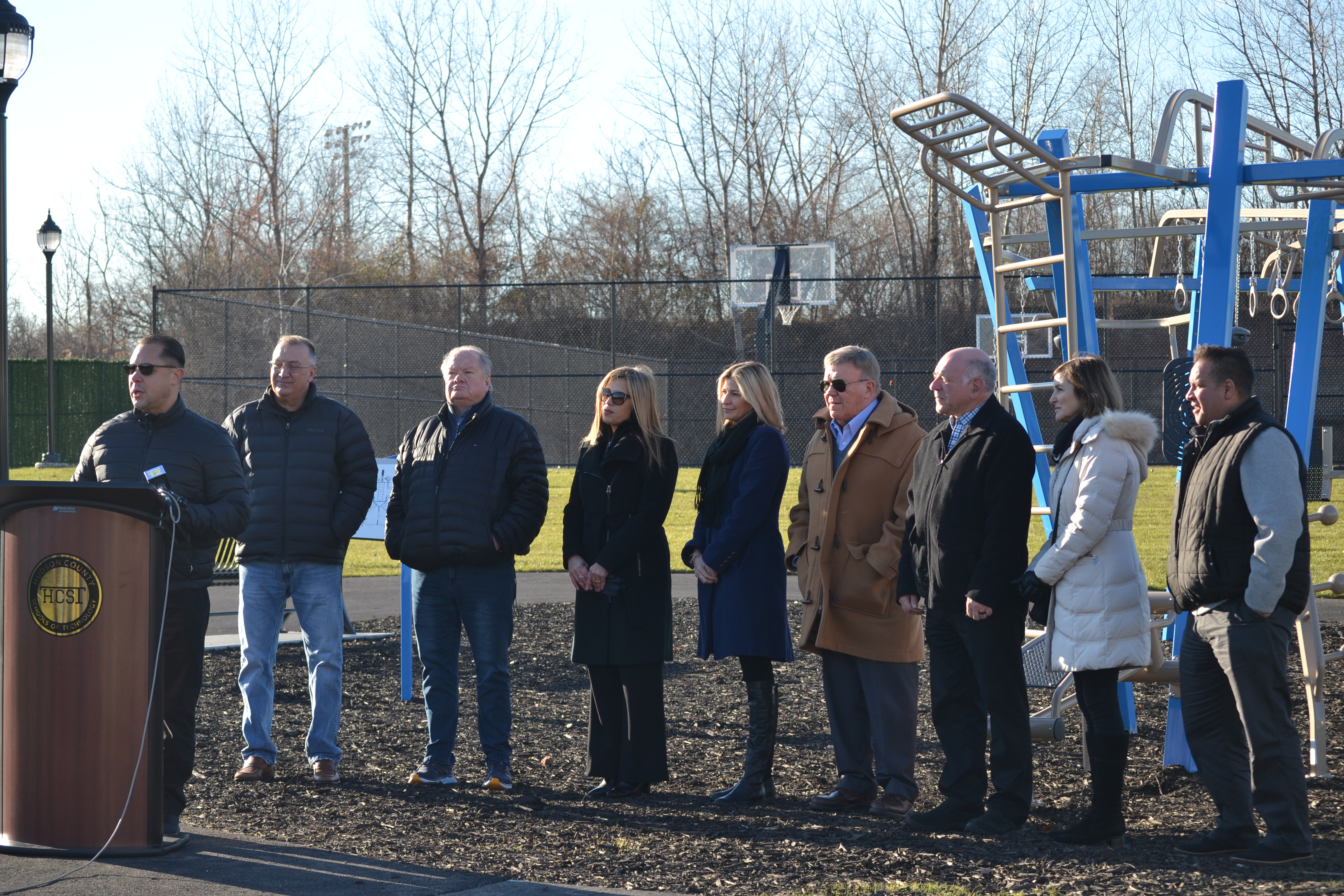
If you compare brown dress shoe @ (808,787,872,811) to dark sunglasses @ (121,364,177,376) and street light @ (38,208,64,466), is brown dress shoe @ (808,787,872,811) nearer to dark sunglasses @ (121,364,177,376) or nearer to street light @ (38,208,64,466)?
dark sunglasses @ (121,364,177,376)

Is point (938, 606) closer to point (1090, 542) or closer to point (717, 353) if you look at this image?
point (1090, 542)

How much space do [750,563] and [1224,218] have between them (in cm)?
267

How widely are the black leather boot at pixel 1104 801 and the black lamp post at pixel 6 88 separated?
612 cm

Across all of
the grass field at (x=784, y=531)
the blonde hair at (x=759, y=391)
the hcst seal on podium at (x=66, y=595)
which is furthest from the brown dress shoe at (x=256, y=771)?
the grass field at (x=784, y=531)

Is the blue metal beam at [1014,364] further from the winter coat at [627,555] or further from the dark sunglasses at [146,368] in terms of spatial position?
the dark sunglasses at [146,368]

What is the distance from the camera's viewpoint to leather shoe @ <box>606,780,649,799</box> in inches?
235

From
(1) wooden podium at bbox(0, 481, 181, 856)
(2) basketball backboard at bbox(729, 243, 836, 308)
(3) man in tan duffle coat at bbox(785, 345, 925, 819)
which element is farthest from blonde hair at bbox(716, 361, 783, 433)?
(2) basketball backboard at bbox(729, 243, 836, 308)

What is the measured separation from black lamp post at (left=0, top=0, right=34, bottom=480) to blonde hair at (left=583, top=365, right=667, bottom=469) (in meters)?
3.90

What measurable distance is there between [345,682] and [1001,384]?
4.58 meters

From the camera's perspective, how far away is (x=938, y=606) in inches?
210

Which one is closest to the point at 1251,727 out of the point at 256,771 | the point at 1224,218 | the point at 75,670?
the point at 1224,218

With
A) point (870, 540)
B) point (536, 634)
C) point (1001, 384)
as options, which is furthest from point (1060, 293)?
point (536, 634)

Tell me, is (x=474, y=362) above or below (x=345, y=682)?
above

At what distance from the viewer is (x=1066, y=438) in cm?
548
